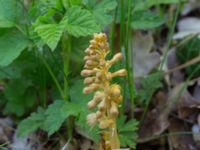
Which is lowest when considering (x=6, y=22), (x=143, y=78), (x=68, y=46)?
(x=143, y=78)

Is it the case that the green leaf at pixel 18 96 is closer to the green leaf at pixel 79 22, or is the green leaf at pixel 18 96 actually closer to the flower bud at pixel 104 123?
the green leaf at pixel 79 22

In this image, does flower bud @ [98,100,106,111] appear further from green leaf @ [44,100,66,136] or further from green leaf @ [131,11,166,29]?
green leaf @ [131,11,166,29]

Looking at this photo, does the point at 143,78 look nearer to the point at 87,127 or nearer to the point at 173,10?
the point at 87,127

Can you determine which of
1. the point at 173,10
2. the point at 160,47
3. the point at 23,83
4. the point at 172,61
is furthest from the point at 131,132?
the point at 173,10

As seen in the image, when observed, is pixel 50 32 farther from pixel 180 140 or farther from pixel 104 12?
pixel 180 140

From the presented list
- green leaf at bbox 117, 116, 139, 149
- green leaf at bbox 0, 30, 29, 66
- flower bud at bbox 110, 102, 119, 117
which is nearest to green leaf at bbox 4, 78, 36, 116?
green leaf at bbox 0, 30, 29, 66

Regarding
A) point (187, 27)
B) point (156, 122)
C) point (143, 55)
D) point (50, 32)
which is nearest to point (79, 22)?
point (50, 32)

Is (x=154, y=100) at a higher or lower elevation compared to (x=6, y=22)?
lower
